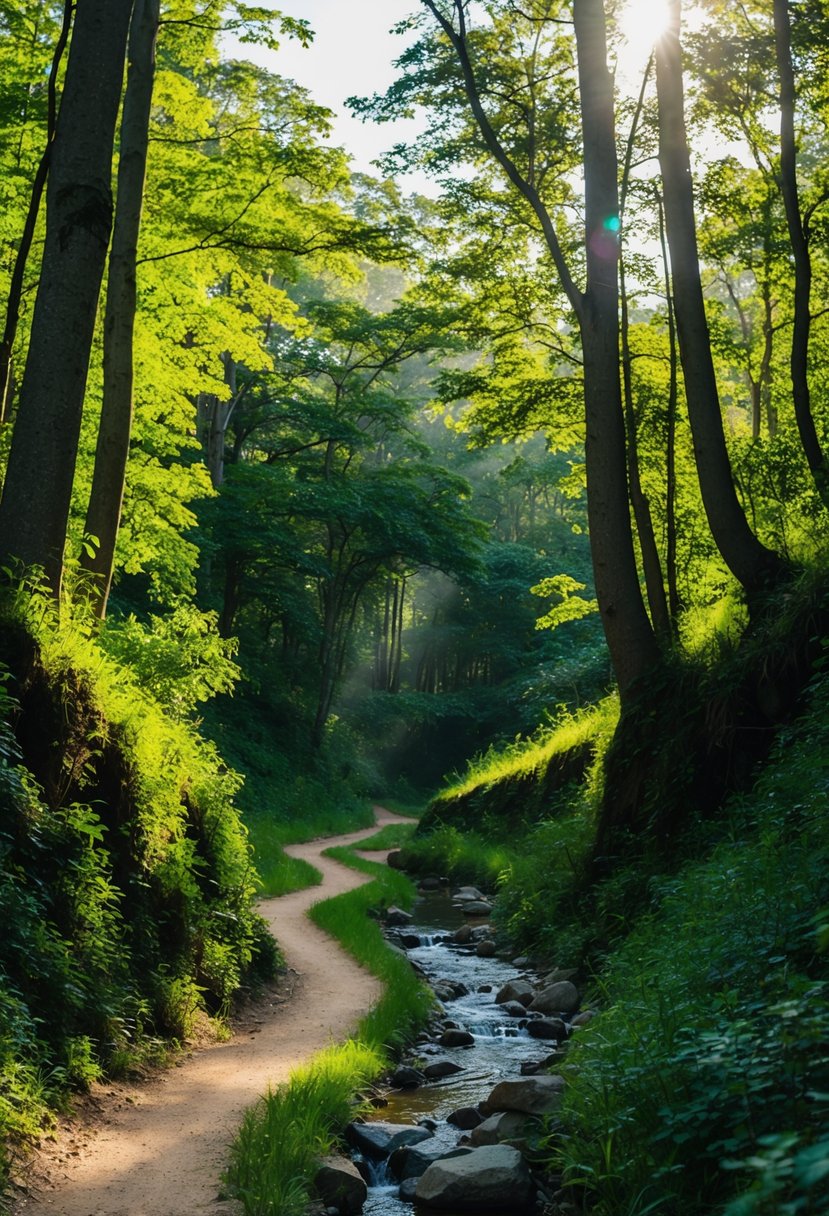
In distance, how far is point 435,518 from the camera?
99.8 ft

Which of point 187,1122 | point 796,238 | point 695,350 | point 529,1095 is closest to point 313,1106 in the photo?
point 187,1122

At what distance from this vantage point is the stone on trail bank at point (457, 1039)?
27.9ft

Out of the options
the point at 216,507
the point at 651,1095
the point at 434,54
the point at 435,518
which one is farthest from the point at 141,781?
the point at 435,518

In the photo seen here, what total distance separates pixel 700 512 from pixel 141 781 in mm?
8636

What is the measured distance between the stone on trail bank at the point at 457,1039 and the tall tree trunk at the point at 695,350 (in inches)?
183

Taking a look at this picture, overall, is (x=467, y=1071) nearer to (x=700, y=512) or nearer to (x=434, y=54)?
(x=700, y=512)

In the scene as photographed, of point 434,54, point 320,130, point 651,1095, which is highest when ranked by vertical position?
point 434,54

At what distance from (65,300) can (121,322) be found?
2.55 m

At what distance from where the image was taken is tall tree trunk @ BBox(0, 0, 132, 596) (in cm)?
723

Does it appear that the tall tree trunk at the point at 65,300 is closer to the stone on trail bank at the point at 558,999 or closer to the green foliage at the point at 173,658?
the green foliage at the point at 173,658

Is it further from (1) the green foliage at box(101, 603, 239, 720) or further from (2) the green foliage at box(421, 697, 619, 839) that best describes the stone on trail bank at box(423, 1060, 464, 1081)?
(2) the green foliage at box(421, 697, 619, 839)

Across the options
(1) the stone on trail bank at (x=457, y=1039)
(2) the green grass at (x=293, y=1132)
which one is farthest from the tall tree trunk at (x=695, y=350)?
(2) the green grass at (x=293, y=1132)

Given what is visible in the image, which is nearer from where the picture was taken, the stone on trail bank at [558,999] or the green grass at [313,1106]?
the green grass at [313,1106]

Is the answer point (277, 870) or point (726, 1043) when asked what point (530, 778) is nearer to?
point (277, 870)
